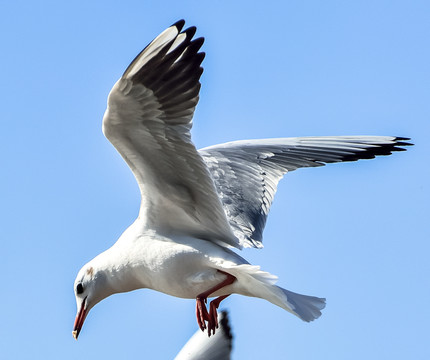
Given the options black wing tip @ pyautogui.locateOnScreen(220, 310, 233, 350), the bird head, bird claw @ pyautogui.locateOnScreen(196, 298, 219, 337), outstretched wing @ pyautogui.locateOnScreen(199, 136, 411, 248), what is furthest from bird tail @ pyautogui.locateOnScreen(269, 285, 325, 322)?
black wing tip @ pyautogui.locateOnScreen(220, 310, 233, 350)

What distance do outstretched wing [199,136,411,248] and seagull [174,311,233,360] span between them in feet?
3.41

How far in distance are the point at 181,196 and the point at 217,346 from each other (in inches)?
78.1

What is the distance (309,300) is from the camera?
22.5ft

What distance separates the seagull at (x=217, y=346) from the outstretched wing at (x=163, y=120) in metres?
1.78

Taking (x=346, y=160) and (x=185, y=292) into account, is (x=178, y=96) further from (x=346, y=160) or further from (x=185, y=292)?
(x=346, y=160)

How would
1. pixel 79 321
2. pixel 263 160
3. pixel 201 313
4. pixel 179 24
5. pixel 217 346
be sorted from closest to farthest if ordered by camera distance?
pixel 179 24 < pixel 201 313 < pixel 79 321 < pixel 263 160 < pixel 217 346

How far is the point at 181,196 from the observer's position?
284 inches

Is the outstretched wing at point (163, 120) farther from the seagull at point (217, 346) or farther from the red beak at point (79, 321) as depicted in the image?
the seagull at point (217, 346)

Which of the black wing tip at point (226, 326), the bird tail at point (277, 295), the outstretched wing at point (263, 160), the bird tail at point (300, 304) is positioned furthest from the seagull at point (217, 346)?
the bird tail at point (300, 304)

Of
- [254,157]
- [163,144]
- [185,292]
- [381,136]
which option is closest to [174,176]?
[163,144]

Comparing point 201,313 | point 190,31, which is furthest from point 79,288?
point 190,31

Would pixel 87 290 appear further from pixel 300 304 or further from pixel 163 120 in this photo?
pixel 300 304

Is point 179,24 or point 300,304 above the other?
Answer: point 179,24

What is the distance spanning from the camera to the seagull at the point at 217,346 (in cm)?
870
